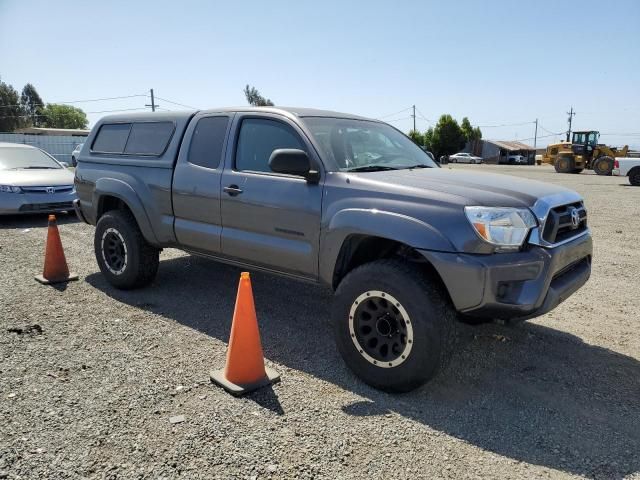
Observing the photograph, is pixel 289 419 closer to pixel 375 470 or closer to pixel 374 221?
pixel 375 470

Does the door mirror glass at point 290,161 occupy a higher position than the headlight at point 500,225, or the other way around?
the door mirror glass at point 290,161

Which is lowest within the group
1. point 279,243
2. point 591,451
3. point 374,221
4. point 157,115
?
point 591,451

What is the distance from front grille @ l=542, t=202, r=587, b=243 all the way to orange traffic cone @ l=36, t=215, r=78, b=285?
4998 millimetres

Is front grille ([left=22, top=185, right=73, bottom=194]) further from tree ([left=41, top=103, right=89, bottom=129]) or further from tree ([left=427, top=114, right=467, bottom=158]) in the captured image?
tree ([left=41, top=103, right=89, bottom=129])

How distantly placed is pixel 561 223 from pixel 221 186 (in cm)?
264

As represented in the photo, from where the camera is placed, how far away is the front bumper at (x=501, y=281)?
2836mm

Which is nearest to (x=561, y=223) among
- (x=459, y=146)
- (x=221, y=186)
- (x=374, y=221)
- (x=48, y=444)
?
(x=374, y=221)

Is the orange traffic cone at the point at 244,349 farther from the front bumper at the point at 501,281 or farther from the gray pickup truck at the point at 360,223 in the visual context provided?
the front bumper at the point at 501,281

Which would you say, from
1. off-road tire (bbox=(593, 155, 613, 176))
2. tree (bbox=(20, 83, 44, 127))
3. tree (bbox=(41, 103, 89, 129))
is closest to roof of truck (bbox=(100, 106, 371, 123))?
off-road tire (bbox=(593, 155, 613, 176))

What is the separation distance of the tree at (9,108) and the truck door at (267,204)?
83.0 m

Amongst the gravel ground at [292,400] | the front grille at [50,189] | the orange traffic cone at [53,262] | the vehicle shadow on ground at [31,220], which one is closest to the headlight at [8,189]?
the front grille at [50,189]

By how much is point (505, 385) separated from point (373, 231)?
1.43m

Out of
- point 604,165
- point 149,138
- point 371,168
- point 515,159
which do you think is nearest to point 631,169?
point 604,165

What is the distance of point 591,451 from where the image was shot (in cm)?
264
